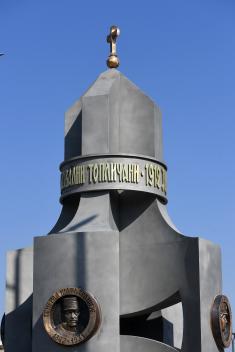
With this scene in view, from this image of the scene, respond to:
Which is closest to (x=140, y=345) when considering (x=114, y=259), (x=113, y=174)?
(x=114, y=259)

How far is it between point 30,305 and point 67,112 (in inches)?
235

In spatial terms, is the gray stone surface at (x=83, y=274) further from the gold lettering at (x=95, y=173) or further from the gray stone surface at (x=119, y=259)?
the gold lettering at (x=95, y=173)

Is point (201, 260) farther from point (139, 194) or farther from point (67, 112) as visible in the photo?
point (67, 112)

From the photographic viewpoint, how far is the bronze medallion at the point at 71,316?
20.7 metres

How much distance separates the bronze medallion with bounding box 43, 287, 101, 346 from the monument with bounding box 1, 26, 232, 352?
1.1 inches

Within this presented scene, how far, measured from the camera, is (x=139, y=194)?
75.4 ft

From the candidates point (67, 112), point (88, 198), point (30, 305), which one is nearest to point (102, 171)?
point (88, 198)

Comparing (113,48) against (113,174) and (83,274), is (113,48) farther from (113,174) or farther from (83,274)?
(83,274)

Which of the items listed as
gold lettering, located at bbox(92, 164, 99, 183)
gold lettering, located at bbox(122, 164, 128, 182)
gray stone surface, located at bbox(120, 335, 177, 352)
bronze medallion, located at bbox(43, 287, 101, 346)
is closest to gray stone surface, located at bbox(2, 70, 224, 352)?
gray stone surface, located at bbox(120, 335, 177, 352)

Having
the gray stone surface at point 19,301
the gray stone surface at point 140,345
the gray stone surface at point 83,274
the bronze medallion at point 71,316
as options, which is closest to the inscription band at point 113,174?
the gray stone surface at point 83,274

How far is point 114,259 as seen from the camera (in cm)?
2122

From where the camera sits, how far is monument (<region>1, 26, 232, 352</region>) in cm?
2092

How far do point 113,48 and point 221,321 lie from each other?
9.13 metres

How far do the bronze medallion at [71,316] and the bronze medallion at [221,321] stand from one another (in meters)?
3.12
